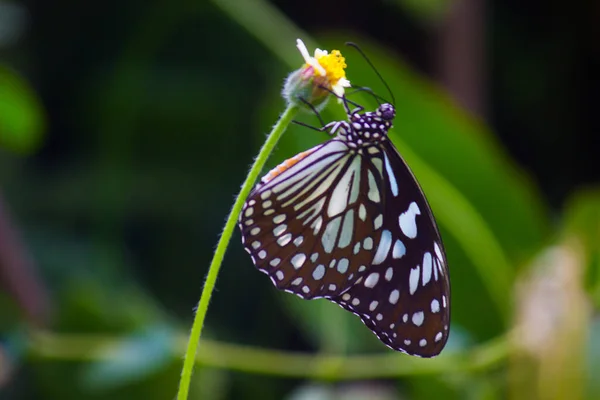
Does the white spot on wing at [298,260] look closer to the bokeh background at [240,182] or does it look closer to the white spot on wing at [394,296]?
the white spot on wing at [394,296]

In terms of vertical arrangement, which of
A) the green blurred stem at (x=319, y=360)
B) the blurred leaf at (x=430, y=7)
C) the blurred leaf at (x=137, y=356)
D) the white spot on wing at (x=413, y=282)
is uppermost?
the blurred leaf at (x=430, y=7)

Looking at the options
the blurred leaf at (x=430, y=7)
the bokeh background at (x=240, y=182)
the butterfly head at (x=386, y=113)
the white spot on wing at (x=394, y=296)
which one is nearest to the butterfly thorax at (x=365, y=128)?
the butterfly head at (x=386, y=113)

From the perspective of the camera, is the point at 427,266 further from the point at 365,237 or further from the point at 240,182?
the point at 240,182

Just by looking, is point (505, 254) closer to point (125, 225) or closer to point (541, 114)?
point (541, 114)

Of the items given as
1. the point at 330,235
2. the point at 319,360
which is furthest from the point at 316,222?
the point at 319,360

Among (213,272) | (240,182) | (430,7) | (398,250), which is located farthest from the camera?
(240,182)

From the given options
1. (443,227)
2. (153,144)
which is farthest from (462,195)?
(153,144)
